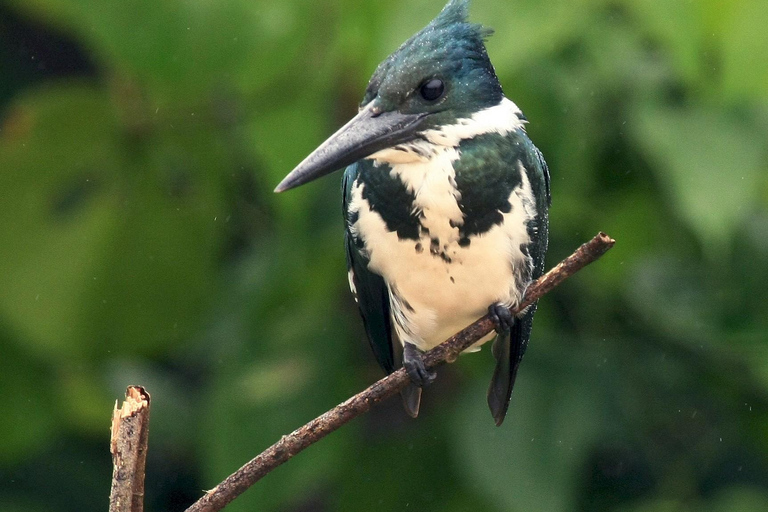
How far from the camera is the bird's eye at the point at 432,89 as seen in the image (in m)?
1.90

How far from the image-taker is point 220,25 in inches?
99.2

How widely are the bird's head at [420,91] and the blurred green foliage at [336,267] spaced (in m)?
0.48

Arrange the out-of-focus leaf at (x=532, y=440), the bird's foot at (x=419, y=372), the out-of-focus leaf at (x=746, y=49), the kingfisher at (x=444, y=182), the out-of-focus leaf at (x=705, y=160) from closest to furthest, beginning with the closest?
the kingfisher at (x=444, y=182) < the bird's foot at (x=419, y=372) < the out-of-focus leaf at (x=746, y=49) < the out-of-focus leaf at (x=705, y=160) < the out-of-focus leaf at (x=532, y=440)

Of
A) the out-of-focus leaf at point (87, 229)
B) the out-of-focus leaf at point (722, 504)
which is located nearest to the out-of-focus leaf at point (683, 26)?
the out-of-focus leaf at point (722, 504)

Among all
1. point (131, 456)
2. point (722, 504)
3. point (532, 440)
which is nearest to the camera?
point (131, 456)

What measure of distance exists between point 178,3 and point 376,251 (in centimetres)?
82

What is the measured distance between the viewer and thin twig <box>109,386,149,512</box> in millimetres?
1440

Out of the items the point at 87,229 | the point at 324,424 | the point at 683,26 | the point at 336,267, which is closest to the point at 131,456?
the point at 324,424

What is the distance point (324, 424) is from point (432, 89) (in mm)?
640

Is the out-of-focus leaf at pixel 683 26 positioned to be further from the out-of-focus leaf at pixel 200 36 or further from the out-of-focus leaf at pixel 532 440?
the out-of-focus leaf at pixel 532 440

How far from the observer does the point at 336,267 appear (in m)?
2.97

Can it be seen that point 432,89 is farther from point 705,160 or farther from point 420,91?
point 705,160

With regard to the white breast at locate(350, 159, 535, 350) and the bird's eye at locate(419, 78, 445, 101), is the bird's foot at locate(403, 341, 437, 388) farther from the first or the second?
the bird's eye at locate(419, 78, 445, 101)

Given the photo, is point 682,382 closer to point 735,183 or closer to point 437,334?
point 735,183
